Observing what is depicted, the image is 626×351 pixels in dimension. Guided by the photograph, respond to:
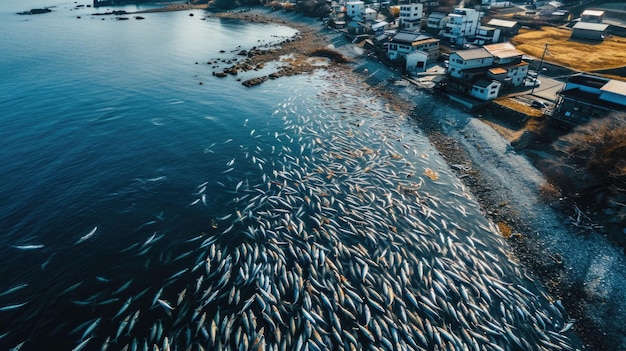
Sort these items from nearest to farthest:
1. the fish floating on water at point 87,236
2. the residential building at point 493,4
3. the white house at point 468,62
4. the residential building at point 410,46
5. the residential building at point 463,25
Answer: the fish floating on water at point 87,236, the white house at point 468,62, the residential building at point 410,46, the residential building at point 463,25, the residential building at point 493,4

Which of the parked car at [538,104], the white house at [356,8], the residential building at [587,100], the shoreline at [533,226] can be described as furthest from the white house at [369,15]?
the residential building at [587,100]

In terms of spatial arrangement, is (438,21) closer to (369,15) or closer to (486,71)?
(369,15)

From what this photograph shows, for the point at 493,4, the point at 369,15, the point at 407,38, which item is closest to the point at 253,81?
the point at 407,38

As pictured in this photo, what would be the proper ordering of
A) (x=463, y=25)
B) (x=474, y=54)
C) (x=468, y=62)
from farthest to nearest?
(x=463, y=25), (x=474, y=54), (x=468, y=62)

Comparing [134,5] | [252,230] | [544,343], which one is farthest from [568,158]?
[134,5]

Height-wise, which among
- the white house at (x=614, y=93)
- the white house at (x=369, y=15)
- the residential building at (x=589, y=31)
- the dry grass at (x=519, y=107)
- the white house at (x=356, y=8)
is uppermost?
the white house at (x=356, y=8)

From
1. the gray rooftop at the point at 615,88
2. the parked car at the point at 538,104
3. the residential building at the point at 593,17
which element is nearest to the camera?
the gray rooftop at the point at 615,88

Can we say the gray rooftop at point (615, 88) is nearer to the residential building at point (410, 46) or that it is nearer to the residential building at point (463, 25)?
the residential building at point (410, 46)
